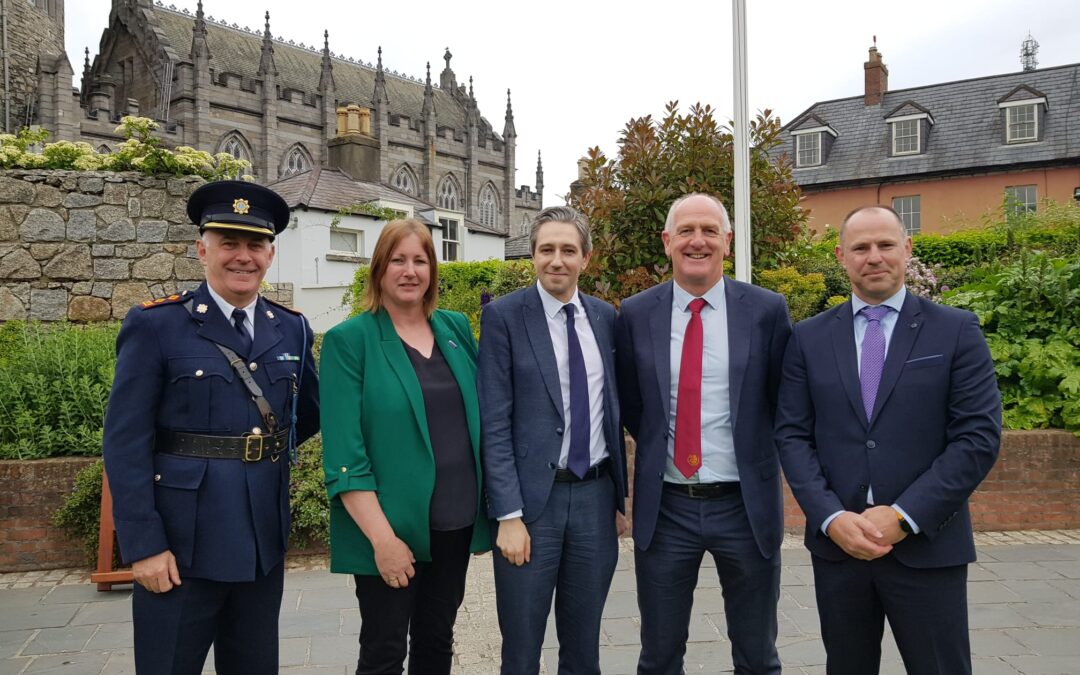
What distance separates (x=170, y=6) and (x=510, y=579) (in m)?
47.3

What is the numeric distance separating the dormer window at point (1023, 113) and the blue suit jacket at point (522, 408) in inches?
1101

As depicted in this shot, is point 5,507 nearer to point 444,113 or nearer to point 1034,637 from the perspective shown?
point 1034,637

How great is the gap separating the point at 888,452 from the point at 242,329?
7.60 ft

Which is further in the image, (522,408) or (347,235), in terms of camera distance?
(347,235)

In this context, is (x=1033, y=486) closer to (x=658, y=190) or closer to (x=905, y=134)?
(x=658, y=190)

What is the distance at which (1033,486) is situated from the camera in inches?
239

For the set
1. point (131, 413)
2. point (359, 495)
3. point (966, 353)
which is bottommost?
point (359, 495)

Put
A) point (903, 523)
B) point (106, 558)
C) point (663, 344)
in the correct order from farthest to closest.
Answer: point (106, 558) < point (663, 344) < point (903, 523)

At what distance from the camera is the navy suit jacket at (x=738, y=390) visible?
2.80m

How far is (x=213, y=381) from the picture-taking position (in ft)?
8.34

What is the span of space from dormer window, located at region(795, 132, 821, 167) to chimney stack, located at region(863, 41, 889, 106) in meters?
2.77

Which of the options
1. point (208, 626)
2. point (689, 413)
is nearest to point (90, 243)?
point (208, 626)

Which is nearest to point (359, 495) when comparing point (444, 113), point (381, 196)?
point (381, 196)

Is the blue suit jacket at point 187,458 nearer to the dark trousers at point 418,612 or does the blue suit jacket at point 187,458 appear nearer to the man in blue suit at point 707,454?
the dark trousers at point 418,612
